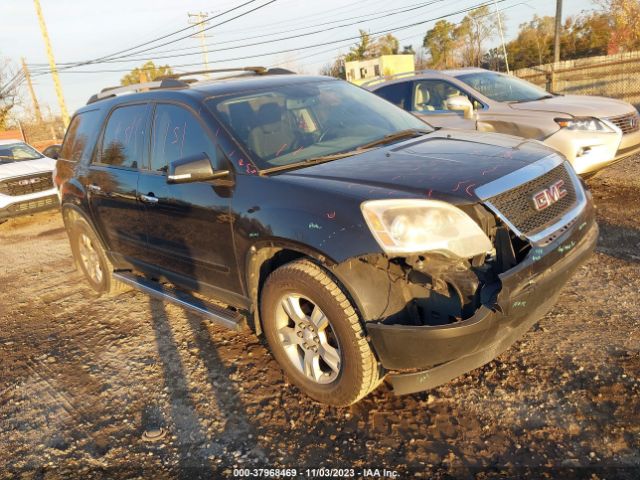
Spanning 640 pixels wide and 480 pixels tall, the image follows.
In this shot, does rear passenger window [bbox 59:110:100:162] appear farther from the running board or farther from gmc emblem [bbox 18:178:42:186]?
gmc emblem [bbox 18:178:42:186]

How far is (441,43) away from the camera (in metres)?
58.9

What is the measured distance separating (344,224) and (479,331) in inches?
A: 32.1

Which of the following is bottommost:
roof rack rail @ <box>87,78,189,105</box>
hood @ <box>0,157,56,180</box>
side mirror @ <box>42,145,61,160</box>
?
hood @ <box>0,157,56,180</box>

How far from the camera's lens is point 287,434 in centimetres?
277

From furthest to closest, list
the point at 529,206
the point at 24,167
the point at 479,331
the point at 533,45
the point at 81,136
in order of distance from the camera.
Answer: the point at 533,45 → the point at 24,167 → the point at 81,136 → the point at 529,206 → the point at 479,331

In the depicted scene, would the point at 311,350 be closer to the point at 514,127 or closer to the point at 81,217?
the point at 81,217

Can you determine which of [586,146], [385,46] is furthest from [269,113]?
[385,46]

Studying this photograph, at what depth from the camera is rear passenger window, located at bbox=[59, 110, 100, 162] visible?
4734 mm

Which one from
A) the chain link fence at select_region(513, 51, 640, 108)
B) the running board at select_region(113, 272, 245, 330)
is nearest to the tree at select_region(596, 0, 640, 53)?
the chain link fence at select_region(513, 51, 640, 108)

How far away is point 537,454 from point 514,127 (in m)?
5.01

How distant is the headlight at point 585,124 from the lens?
19.7 feet

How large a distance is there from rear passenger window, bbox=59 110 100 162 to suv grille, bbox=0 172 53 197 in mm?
4921

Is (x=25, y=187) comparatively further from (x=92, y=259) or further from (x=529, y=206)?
(x=529, y=206)

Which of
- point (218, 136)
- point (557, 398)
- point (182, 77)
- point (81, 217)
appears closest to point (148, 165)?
point (218, 136)
